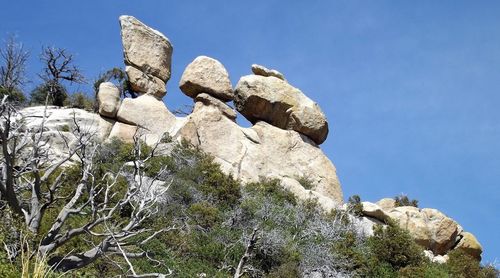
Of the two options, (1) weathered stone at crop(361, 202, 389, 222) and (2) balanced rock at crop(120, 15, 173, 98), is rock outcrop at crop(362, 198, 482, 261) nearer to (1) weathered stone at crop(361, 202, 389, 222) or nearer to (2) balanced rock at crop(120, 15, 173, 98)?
(1) weathered stone at crop(361, 202, 389, 222)

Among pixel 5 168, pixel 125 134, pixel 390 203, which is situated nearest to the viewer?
pixel 5 168

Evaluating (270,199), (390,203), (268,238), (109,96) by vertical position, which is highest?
(390,203)

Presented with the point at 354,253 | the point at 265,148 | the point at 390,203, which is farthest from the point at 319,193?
the point at 354,253

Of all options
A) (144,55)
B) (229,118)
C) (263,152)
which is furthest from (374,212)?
(144,55)

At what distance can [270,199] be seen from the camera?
2562 cm

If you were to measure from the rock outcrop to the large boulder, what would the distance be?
2216 millimetres

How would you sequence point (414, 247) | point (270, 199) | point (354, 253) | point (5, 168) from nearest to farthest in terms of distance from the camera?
point (5, 168) → point (354, 253) → point (414, 247) → point (270, 199)

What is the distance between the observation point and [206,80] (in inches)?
1255

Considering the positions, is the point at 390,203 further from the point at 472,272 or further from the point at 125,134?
the point at 125,134

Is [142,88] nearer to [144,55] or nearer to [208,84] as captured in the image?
[144,55]

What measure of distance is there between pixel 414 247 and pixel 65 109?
17878 millimetres

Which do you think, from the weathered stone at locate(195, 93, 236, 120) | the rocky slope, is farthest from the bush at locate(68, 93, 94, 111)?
the weathered stone at locate(195, 93, 236, 120)

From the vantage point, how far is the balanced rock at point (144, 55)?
105 feet

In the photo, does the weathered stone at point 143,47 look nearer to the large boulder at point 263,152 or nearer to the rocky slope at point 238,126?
the rocky slope at point 238,126
